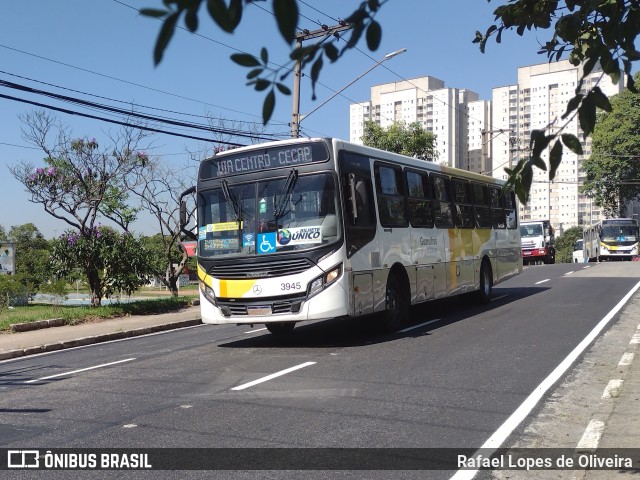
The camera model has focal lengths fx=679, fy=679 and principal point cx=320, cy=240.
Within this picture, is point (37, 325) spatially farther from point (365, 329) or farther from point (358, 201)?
point (358, 201)

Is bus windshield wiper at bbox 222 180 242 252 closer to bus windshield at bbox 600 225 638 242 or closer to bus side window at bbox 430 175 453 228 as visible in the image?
bus side window at bbox 430 175 453 228

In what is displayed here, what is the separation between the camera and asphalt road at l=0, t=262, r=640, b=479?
582cm

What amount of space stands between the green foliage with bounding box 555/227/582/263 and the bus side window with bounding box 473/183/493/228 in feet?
310

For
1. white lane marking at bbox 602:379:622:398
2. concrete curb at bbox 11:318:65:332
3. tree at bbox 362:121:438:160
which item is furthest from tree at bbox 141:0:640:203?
tree at bbox 362:121:438:160

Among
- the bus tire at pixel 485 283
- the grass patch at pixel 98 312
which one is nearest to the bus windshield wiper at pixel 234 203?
the grass patch at pixel 98 312

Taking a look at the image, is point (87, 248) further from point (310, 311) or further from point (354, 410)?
point (354, 410)

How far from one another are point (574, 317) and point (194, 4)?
13497mm

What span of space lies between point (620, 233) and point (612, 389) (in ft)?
156

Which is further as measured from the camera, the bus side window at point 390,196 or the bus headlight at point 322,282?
the bus side window at point 390,196

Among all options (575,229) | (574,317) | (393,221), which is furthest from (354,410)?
(575,229)

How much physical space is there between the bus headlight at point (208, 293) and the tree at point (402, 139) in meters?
26.3

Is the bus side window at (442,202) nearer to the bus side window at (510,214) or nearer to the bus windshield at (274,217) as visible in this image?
the bus windshield at (274,217)

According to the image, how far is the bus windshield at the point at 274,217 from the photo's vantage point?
10688 millimetres

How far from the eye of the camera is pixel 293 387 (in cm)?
789
